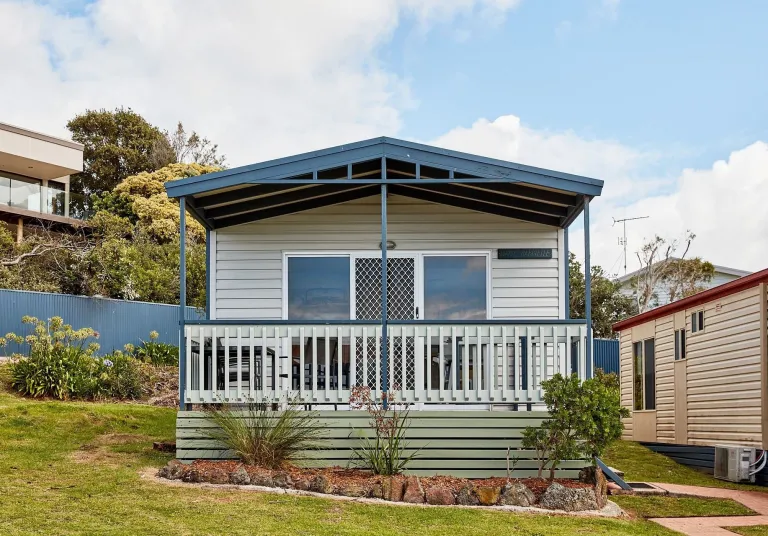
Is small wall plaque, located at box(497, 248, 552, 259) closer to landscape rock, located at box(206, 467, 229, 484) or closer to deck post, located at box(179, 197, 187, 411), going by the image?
deck post, located at box(179, 197, 187, 411)

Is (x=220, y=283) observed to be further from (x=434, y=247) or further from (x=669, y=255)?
(x=669, y=255)

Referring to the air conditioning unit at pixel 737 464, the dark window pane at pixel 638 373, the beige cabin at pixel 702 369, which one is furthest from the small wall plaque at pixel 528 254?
the dark window pane at pixel 638 373

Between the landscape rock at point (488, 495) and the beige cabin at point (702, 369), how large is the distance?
4.50 m

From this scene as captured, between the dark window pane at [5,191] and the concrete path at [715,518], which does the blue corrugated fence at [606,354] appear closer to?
the concrete path at [715,518]

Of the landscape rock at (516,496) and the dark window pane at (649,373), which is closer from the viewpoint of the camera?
the landscape rock at (516,496)

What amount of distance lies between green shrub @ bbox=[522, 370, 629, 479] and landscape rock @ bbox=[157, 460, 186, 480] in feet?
11.4

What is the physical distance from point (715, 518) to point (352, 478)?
11.9ft

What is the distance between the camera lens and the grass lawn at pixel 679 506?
29.2 feet

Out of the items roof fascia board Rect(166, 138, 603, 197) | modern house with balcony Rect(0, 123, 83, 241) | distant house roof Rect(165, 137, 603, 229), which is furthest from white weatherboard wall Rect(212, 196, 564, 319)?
modern house with balcony Rect(0, 123, 83, 241)

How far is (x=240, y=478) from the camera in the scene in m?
8.59

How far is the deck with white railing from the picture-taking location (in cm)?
948

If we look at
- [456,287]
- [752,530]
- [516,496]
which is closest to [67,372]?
[456,287]

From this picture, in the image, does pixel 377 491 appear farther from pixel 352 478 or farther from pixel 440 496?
pixel 440 496

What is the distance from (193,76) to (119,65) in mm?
4225
